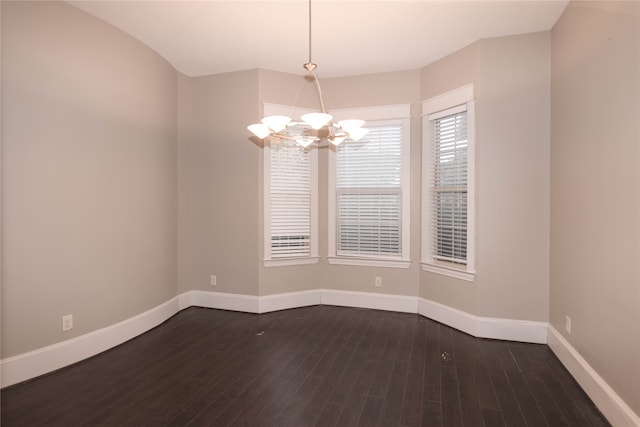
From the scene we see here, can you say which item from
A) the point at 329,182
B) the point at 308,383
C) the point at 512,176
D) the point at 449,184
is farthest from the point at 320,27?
the point at 308,383

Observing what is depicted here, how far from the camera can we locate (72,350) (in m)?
2.91

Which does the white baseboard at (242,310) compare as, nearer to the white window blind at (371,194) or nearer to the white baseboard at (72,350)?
the white baseboard at (72,350)

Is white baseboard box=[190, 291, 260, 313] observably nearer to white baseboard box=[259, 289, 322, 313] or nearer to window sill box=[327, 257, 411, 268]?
white baseboard box=[259, 289, 322, 313]

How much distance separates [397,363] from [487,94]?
269cm

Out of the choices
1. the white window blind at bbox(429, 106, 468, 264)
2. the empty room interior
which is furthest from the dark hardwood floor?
the white window blind at bbox(429, 106, 468, 264)

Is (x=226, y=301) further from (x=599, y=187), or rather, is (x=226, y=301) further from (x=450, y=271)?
(x=599, y=187)

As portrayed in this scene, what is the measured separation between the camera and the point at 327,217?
459 cm

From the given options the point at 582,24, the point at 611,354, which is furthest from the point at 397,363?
the point at 582,24

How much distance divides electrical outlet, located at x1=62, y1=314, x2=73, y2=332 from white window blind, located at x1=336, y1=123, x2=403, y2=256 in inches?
114

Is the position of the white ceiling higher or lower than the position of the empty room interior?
higher

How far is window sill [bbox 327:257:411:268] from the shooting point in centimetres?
430

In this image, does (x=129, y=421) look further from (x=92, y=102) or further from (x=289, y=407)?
(x=92, y=102)

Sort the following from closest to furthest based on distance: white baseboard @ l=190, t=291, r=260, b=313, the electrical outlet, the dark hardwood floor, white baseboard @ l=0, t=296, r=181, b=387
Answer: the dark hardwood floor → white baseboard @ l=0, t=296, r=181, b=387 → the electrical outlet → white baseboard @ l=190, t=291, r=260, b=313

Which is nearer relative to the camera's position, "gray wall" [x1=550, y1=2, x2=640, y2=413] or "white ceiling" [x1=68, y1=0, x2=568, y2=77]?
"gray wall" [x1=550, y1=2, x2=640, y2=413]
